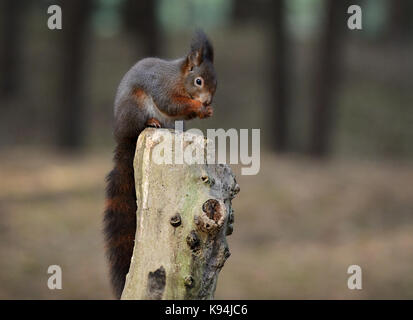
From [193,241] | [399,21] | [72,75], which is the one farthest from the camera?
[399,21]

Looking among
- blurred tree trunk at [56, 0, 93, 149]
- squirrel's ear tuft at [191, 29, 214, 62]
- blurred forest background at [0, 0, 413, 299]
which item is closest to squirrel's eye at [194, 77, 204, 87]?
squirrel's ear tuft at [191, 29, 214, 62]

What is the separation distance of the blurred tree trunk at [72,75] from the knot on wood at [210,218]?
900cm

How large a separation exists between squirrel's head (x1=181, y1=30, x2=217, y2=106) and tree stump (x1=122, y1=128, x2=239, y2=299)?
724 mm

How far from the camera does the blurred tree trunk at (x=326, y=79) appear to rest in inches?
417

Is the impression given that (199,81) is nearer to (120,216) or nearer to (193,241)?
(120,216)

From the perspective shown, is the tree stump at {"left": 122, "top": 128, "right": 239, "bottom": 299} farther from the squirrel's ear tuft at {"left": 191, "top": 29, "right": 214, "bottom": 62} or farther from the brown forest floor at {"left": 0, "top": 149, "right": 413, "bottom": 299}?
the brown forest floor at {"left": 0, "top": 149, "right": 413, "bottom": 299}

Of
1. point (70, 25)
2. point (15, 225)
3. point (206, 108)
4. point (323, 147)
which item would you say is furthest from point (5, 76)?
point (206, 108)

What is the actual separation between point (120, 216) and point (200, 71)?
2.99ft

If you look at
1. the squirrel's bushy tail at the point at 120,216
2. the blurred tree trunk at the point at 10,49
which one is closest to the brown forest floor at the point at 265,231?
the squirrel's bushy tail at the point at 120,216

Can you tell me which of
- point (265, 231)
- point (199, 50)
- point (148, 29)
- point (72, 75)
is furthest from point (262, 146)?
point (199, 50)

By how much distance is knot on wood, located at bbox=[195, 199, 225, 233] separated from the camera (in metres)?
2.72

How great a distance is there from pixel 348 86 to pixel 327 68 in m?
8.02

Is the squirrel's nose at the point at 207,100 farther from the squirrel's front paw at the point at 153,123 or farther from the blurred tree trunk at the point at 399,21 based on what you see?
the blurred tree trunk at the point at 399,21

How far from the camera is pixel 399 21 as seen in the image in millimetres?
20703
